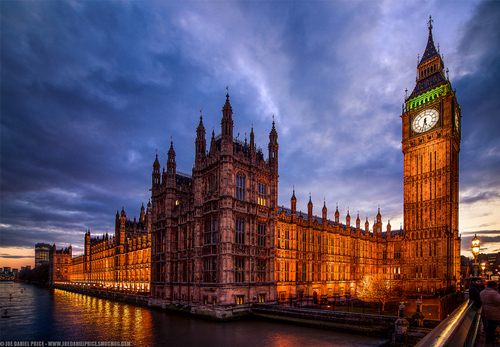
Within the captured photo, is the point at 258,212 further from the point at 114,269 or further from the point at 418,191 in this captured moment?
the point at 114,269

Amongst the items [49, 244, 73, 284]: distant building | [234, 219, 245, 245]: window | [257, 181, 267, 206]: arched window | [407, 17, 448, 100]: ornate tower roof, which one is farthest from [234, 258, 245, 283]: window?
[49, 244, 73, 284]: distant building

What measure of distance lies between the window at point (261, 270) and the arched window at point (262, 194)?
9.81 m

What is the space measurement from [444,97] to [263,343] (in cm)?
7733

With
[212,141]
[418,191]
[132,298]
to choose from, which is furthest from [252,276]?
[418,191]

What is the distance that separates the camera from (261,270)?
4962cm

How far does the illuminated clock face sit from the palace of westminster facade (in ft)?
0.87

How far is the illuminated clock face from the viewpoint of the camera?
7869cm

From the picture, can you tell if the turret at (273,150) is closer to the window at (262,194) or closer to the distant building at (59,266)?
the window at (262,194)

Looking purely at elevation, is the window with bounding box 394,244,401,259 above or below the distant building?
above

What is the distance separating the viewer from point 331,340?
3012 cm

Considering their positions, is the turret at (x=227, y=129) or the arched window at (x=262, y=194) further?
the arched window at (x=262, y=194)

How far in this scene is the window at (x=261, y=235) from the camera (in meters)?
50.1

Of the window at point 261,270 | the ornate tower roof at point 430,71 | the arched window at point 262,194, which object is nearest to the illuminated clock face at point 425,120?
the ornate tower roof at point 430,71

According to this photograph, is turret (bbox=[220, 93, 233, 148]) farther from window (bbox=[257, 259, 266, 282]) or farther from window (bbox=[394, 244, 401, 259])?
window (bbox=[394, 244, 401, 259])
